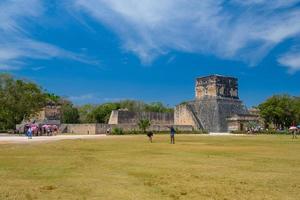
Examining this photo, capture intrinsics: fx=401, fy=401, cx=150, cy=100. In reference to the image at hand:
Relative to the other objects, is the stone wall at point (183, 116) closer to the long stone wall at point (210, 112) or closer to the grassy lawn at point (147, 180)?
the long stone wall at point (210, 112)

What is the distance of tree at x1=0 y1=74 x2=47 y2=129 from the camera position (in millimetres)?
57156

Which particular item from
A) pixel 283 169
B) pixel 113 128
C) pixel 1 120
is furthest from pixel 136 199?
pixel 1 120

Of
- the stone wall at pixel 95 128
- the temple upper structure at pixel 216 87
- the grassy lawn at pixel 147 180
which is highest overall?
the temple upper structure at pixel 216 87

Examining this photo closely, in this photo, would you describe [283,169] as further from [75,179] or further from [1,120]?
[1,120]

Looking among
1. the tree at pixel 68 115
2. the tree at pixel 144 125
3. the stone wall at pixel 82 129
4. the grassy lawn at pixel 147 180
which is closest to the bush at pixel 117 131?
the stone wall at pixel 82 129

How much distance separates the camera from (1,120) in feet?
203

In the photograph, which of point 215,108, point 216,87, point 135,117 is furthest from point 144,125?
point 216,87

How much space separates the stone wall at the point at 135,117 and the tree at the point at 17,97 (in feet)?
61.6

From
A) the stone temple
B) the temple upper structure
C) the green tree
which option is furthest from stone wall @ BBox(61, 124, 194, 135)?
the green tree

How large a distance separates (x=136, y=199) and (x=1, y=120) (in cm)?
5792

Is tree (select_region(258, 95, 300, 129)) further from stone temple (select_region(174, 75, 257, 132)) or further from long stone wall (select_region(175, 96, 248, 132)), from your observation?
long stone wall (select_region(175, 96, 248, 132))

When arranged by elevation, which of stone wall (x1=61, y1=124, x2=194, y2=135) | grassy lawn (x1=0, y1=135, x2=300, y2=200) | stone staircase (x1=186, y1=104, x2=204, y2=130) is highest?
stone staircase (x1=186, y1=104, x2=204, y2=130)

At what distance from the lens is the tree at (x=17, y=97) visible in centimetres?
5716

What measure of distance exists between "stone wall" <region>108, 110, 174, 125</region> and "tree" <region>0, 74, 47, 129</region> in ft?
61.6
